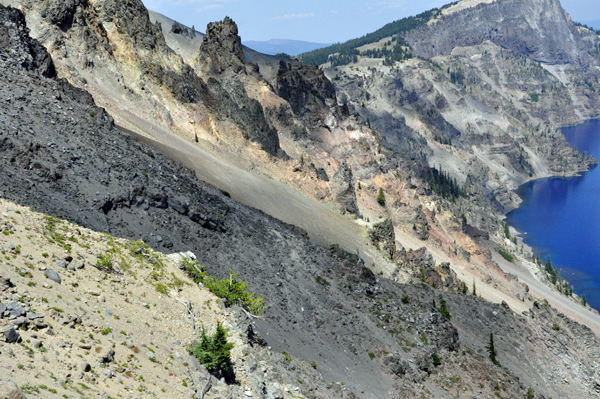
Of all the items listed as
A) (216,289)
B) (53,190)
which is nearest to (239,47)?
(53,190)

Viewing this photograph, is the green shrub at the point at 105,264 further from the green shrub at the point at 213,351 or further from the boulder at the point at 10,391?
the boulder at the point at 10,391

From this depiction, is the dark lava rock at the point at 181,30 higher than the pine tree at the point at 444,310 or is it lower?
higher

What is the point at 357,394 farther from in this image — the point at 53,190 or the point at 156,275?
the point at 53,190

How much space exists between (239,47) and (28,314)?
9133cm

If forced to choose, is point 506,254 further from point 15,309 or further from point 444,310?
point 15,309

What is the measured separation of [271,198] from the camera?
66312 mm

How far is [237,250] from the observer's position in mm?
42562

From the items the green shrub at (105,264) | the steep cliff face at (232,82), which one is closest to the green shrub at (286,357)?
the green shrub at (105,264)

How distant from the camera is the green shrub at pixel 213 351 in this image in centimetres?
2192

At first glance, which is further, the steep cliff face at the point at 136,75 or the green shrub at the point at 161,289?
the steep cliff face at the point at 136,75

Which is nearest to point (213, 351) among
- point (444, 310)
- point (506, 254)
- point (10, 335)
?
point (10, 335)

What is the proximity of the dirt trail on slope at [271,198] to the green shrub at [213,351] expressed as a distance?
36624 mm

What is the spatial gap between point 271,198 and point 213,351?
44.8 m

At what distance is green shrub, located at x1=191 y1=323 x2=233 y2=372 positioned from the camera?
71.9 ft
